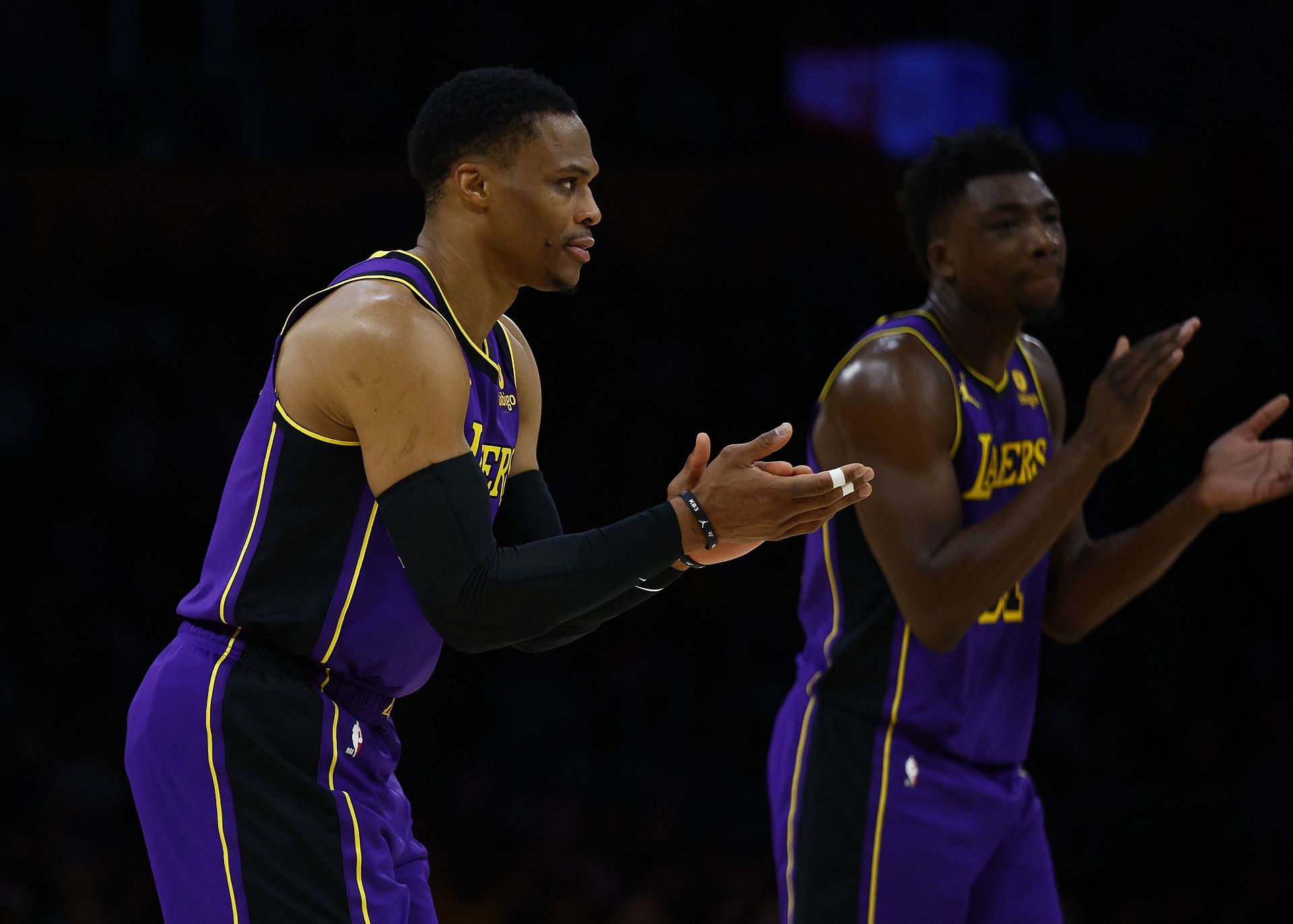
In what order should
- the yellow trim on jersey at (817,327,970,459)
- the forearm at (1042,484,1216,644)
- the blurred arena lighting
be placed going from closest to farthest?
the yellow trim on jersey at (817,327,970,459), the forearm at (1042,484,1216,644), the blurred arena lighting

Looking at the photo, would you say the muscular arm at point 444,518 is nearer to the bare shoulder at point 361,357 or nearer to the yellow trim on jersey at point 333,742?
the bare shoulder at point 361,357

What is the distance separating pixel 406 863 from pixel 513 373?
2.98 ft

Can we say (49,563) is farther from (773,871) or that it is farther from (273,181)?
(773,871)

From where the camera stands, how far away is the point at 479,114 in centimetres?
267

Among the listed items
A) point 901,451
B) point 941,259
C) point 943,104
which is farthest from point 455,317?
point 943,104

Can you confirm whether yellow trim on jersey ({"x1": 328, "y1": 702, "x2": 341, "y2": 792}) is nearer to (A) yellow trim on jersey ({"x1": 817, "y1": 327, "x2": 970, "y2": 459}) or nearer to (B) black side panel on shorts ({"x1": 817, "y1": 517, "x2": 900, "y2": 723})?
(B) black side panel on shorts ({"x1": 817, "y1": 517, "x2": 900, "y2": 723})

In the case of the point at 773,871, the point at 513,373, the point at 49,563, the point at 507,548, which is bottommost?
the point at 773,871

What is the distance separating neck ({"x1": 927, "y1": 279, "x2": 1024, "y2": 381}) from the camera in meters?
3.57

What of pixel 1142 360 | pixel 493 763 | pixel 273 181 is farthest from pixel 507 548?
pixel 273 181

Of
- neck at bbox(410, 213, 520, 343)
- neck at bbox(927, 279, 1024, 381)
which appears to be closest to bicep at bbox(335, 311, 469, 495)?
neck at bbox(410, 213, 520, 343)

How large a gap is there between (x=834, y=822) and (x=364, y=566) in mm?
1284

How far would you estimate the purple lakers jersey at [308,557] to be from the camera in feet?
8.05

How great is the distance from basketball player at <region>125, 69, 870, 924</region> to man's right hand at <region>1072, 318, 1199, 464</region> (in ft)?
3.08

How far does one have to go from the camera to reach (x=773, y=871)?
695 cm
